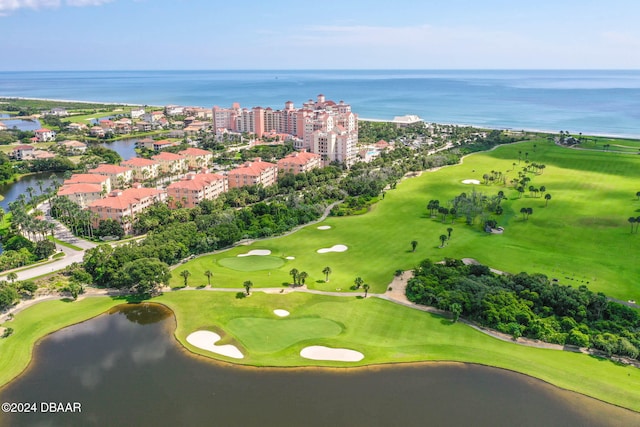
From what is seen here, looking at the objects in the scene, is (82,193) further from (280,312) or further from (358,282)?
(358,282)

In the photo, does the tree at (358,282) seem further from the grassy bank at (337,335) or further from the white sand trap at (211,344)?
the white sand trap at (211,344)

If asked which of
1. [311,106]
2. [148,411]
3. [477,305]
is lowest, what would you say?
[148,411]

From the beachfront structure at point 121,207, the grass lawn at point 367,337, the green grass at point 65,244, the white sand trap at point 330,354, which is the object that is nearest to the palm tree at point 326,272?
the grass lawn at point 367,337

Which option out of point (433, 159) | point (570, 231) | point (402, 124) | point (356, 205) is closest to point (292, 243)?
point (356, 205)

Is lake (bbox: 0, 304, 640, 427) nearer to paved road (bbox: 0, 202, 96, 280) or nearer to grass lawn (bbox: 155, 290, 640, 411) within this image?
grass lawn (bbox: 155, 290, 640, 411)

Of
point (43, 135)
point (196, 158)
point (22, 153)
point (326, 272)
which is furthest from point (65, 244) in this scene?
point (43, 135)

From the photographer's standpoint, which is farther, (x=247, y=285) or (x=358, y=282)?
(x=358, y=282)

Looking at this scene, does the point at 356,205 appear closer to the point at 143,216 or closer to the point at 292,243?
the point at 292,243

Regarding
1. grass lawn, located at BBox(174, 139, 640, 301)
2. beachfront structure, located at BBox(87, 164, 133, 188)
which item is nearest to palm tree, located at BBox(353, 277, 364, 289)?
grass lawn, located at BBox(174, 139, 640, 301)
